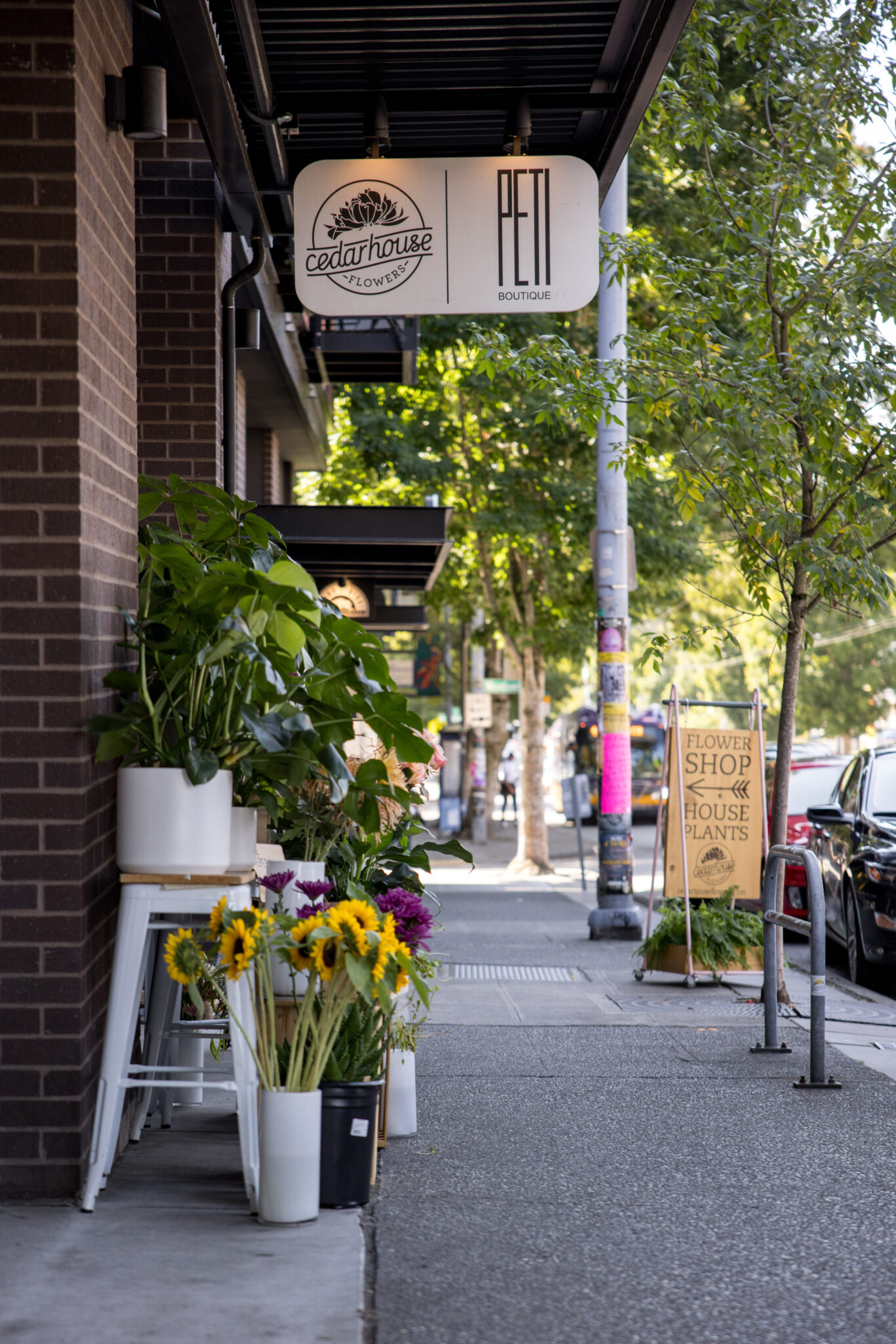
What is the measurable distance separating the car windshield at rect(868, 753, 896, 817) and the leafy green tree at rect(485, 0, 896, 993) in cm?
189

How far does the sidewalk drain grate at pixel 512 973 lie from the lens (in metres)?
10.0

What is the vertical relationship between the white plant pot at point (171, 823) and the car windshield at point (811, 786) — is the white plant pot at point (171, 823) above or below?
above

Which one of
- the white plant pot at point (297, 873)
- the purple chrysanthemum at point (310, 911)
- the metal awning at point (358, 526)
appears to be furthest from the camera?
the metal awning at point (358, 526)

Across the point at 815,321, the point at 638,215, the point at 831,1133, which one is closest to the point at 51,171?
the point at 831,1133

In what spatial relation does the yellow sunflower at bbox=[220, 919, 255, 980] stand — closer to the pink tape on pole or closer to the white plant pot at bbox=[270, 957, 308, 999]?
the white plant pot at bbox=[270, 957, 308, 999]

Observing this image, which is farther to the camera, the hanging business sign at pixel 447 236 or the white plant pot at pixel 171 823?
the hanging business sign at pixel 447 236

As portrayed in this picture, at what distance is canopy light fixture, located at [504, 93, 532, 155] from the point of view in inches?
234

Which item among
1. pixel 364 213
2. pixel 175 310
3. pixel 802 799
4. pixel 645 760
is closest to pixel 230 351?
pixel 175 310

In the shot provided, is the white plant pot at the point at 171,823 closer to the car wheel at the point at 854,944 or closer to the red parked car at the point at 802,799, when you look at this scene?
the car wheel at the point at 854,944

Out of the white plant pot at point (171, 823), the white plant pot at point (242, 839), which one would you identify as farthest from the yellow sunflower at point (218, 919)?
the white plant pot at point (242, 839)

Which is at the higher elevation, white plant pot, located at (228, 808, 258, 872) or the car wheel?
white plant pot, located at (228, 808, 258, 872)

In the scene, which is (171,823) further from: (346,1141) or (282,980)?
(346,1141)

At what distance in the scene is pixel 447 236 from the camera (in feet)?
19.6

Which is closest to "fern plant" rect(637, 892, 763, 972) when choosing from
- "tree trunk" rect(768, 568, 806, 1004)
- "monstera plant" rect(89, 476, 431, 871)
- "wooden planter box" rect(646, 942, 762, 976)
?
"wooden planter box" rect(646, 942, 762, 976)
